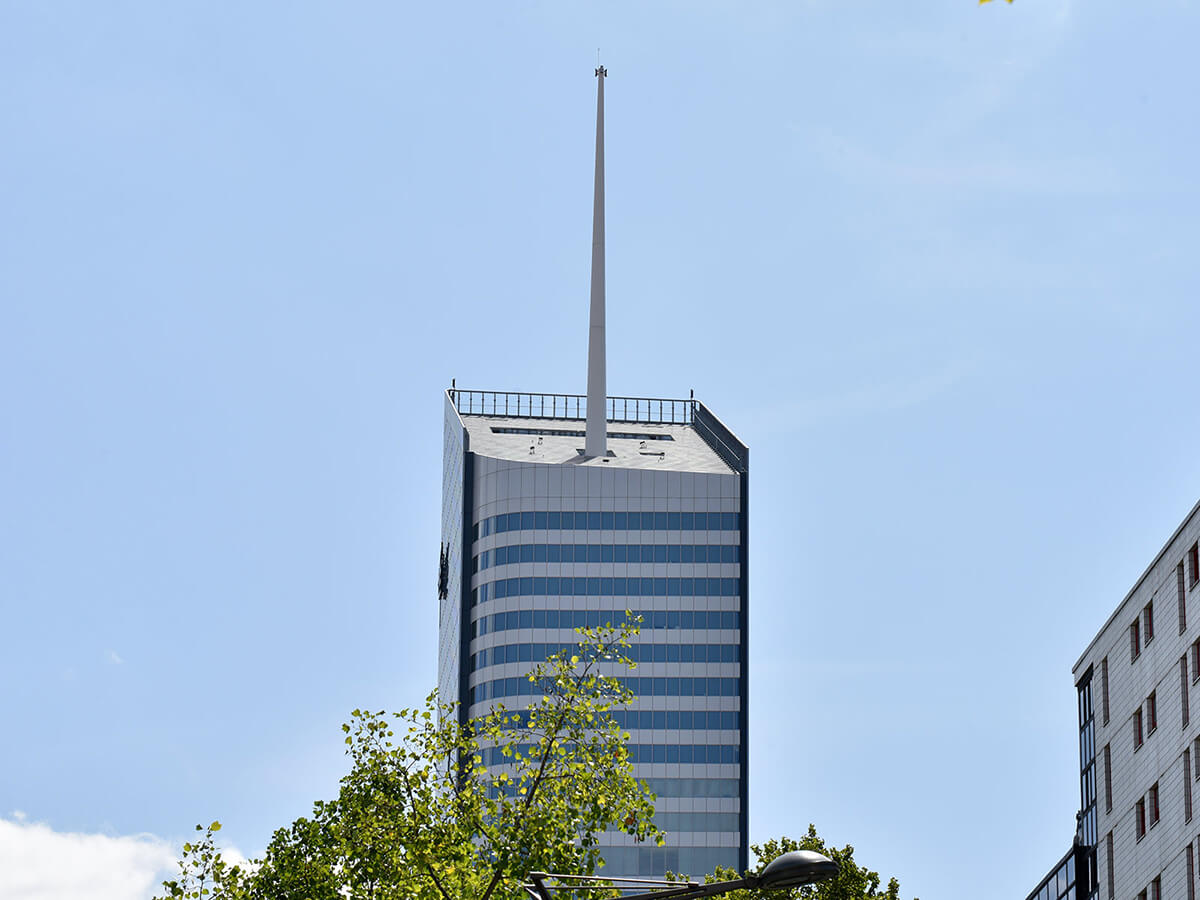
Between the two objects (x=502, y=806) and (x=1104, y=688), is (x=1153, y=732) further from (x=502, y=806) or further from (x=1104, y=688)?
(x=502, y=806)

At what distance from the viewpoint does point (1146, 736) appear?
263 feet

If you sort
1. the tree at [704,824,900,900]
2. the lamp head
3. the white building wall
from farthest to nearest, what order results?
the white building wall
the tree at [704,824,900,900]
the lamp head

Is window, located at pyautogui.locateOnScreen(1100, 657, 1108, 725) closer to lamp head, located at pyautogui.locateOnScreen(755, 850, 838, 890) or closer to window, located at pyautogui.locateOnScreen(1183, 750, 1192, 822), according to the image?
window, located at pyautogui.locateOnScreen(1183, 750, 1192, 822)

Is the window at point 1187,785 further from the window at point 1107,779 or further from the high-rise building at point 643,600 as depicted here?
the high-rise building at point 643,600

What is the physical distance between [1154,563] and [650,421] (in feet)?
391

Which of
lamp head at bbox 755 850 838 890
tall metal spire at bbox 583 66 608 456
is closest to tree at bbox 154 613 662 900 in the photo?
lamp head at bbox 755 850 838 890

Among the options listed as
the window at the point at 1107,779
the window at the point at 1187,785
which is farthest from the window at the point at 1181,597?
the window at the point at 1107,779

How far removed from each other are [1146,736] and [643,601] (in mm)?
88326

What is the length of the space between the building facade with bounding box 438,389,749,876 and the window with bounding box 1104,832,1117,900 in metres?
75.6

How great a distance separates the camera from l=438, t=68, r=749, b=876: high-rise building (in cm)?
16400

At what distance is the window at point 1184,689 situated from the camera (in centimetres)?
7469

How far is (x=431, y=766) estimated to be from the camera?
1182 inches

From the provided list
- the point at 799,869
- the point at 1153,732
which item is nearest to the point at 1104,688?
the point at 1153,732

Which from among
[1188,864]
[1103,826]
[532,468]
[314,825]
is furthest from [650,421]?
[314,825]
